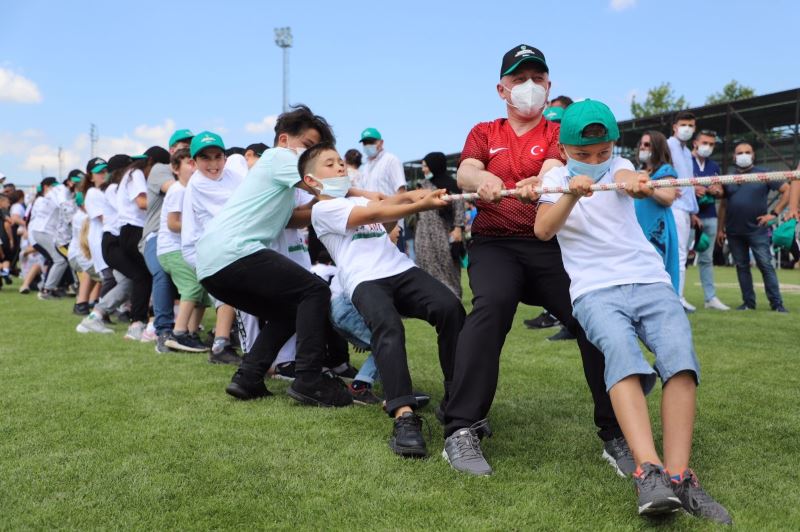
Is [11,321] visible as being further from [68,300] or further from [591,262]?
[591,262]

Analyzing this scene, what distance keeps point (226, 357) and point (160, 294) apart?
Result: 4.75 feet

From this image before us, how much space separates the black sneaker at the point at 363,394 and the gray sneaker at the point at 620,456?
159cm

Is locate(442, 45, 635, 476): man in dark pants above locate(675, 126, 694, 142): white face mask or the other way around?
the other way around

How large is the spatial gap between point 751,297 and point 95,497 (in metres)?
8.77

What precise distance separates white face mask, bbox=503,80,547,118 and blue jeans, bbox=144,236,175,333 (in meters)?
4.30

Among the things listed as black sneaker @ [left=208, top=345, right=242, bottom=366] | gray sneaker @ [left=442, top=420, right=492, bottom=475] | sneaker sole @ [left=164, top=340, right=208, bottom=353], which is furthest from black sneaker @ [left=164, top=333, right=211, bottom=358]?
gray sneaker @ [left=442, top=420, right=492, bottom=475]

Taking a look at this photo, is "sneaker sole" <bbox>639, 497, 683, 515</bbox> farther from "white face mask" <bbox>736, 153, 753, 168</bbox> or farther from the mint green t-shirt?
"white face mask" <bbox>736, 153, 753, 168</bbox>

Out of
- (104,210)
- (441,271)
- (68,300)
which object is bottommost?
(68,300)

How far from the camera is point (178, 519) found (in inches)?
102

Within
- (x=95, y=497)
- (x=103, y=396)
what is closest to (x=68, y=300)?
(x=103, y=396)

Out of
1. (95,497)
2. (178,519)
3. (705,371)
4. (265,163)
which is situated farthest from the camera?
(705,371)

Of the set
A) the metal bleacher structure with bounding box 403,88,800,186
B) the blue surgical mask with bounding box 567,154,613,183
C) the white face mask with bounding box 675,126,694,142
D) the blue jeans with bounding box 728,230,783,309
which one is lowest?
the blue jeans with bounding box 728,230,783,309

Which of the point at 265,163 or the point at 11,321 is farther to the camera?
the point at 11,321

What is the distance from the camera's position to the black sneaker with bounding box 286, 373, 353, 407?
4.30m
